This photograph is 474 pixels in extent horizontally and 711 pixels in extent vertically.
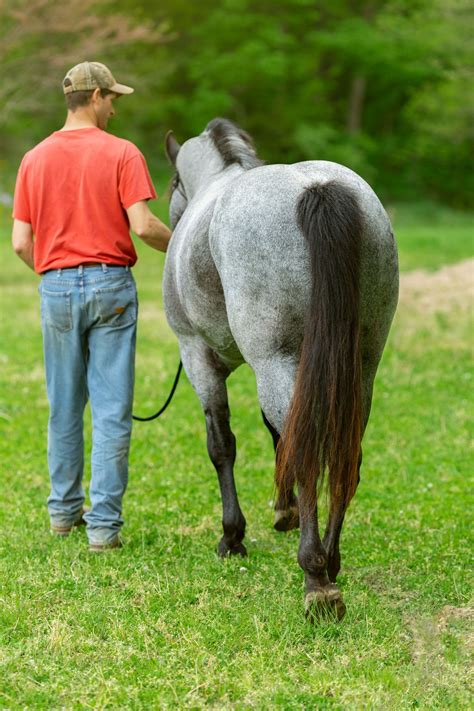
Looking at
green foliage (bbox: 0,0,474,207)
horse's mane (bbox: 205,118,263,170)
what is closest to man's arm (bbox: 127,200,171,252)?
horse's mane (bbox: 205,118,263,170)

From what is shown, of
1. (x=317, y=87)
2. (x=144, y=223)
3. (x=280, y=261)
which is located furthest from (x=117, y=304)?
(x=317, y=87)

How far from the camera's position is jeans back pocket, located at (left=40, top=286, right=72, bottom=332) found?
4.71 m

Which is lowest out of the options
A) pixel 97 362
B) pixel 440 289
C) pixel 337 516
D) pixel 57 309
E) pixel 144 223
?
pixel 440 289

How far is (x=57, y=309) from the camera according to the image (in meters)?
4.75

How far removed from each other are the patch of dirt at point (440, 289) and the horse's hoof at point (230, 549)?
26.8 feet

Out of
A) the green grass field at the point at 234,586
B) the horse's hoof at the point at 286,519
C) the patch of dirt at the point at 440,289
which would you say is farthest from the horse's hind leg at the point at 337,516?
the patch of dirt at the point at 440,289

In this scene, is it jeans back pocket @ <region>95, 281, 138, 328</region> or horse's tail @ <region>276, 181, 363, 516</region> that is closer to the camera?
horse's tail @ <region>276, 181, 363, 516</region>

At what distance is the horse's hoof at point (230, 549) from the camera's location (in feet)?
15.6

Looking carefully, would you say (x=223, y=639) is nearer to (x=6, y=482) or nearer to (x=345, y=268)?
(x=345, y=268)

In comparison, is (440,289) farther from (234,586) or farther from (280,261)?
(280,261)

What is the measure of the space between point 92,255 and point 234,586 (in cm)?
176

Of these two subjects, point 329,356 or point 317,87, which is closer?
point 329,356

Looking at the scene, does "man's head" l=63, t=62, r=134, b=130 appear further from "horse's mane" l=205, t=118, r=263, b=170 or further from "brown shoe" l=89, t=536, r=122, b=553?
"brown shoe" l=89, t=536, r=122, b=553

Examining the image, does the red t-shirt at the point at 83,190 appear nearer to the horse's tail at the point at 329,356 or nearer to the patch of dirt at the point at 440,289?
the horse's tail at the point at 329,356
